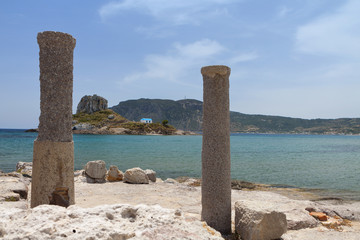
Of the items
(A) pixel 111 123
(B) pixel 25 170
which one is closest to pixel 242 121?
(A) pixel 111 123

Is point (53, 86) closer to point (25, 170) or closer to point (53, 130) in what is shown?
point (53, 130)

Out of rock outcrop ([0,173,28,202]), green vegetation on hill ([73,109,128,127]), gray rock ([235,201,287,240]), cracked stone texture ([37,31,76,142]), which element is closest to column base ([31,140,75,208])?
cracked stone texture ([37,31,76,142])

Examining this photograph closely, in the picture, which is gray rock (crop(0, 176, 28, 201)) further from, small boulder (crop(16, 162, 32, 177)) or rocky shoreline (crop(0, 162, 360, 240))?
small boulder (crop(16, 162, 32, 177))

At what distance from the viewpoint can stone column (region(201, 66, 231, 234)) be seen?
229 inches

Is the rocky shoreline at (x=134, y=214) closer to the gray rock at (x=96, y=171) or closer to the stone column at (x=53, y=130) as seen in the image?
the gray rock at (x=96, y=171)

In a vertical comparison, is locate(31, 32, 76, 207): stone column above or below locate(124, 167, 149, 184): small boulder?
above

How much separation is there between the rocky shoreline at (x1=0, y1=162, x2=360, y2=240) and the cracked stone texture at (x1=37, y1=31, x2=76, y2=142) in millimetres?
1540

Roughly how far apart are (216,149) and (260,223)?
161cm

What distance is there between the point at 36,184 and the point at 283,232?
496cm

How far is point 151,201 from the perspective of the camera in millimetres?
8656

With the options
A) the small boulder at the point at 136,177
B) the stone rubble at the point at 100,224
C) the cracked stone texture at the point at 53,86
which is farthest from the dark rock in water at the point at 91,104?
the stone rubble at the point at 100,224

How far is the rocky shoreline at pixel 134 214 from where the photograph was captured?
328 centimetres

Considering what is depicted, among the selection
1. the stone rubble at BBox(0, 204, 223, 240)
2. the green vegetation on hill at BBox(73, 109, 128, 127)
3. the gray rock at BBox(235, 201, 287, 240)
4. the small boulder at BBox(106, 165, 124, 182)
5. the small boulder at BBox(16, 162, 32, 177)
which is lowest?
the small boulder at BBox(16, 162, 32, 177)

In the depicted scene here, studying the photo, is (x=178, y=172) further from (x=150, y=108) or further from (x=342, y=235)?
(x=150, y=108)
